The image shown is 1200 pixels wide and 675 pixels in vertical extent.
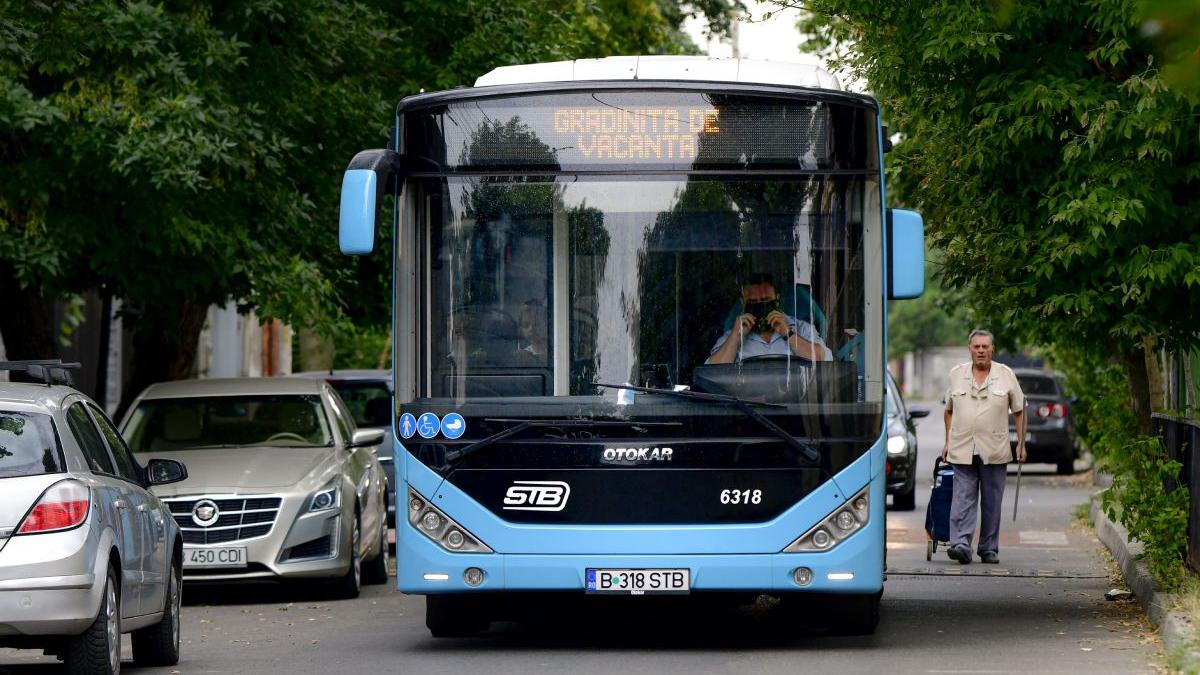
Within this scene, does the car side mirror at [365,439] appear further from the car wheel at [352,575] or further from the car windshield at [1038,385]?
the car windshield at [1038,385]

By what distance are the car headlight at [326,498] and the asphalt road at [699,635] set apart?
2.27ft

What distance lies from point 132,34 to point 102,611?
25.0 ft

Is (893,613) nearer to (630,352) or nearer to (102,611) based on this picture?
(630,352)

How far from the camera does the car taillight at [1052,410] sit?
3161cm

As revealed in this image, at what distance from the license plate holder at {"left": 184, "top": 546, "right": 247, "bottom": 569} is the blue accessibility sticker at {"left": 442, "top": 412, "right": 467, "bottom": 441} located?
158 inches

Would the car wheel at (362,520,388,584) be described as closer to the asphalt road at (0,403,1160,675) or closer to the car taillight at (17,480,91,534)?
the asphalt road at (0,403,1160,675)

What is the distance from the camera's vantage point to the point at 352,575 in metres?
14.0

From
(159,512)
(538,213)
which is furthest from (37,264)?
(538,213)

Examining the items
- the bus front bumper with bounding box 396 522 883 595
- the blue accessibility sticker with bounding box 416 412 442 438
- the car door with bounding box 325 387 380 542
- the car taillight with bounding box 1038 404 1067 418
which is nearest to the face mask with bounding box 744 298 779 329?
Answer: the bus front bumper with bounding box 396 522 883 595

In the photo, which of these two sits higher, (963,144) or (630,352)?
(963,144)

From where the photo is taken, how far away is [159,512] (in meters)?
9.98

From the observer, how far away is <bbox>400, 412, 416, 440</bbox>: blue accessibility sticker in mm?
9773

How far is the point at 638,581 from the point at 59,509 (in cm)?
285

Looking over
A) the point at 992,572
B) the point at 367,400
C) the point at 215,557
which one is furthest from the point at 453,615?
the point at 367,400
